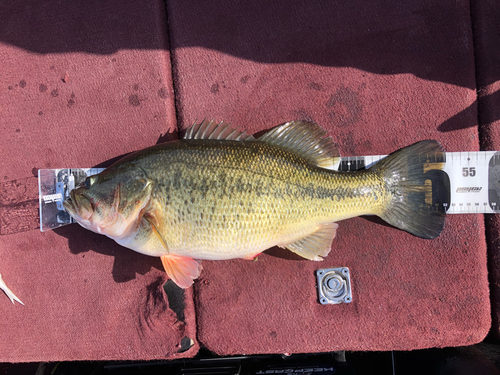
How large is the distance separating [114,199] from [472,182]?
2.27 meters

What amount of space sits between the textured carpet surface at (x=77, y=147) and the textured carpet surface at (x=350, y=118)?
28cm

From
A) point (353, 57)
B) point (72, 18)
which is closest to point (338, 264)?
point (353, 57)

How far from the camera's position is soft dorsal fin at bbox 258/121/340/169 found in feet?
6.39

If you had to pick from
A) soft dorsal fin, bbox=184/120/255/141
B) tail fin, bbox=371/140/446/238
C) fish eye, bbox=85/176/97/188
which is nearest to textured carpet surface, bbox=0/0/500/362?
tail fin, bbox=371/140/446/238

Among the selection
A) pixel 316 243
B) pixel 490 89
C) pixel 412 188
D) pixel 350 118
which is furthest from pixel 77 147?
pixel 490 89

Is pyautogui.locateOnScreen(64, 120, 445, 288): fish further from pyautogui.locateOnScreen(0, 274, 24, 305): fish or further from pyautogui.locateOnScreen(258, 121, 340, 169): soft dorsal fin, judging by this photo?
pyautogui.locateOnScreen(0, 274, 24, 305): fish

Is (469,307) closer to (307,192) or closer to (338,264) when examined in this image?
(338,264)

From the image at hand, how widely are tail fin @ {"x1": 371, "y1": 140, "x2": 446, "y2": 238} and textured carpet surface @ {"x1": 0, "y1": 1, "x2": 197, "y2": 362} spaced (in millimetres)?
1488

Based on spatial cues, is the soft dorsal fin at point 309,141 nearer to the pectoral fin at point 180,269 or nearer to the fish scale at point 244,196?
the fish scale at point 244,196

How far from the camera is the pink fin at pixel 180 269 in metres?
1.91

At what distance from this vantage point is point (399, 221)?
1943mm

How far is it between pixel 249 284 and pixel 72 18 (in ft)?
7.53

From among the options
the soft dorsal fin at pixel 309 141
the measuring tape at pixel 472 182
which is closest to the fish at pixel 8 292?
the soft dorsal fin at pixel 309 141

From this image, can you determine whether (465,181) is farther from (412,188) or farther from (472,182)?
(412,188)
